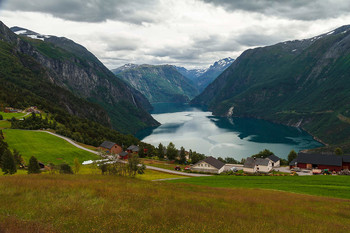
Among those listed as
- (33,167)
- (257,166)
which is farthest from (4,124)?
(257,166)

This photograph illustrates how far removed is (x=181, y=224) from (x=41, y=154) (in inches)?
2791

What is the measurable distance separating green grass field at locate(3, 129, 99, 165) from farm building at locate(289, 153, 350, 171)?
76.1 meters

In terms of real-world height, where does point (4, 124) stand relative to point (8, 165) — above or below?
above

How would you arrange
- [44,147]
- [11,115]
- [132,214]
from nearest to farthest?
[132,214] < [44,147] < [11,115]

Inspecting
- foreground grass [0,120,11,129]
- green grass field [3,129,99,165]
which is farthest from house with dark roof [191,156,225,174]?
foreground grass [0,120,11,129]

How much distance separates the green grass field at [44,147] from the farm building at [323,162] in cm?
7613

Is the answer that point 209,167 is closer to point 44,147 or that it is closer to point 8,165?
point 44,147

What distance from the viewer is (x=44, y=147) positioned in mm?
77938

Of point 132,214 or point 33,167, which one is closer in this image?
point 132,214

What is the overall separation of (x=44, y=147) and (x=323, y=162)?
98985 millimetres

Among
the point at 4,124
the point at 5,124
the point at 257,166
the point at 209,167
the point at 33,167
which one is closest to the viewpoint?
the point at 33,167

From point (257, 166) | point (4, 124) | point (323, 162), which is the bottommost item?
point (257, 166)

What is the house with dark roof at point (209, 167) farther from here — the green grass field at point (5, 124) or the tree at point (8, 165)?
the green grass field at point (5, 124)

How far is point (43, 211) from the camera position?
13.7 metres
